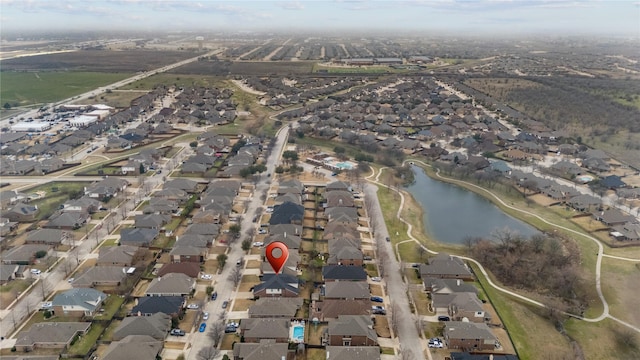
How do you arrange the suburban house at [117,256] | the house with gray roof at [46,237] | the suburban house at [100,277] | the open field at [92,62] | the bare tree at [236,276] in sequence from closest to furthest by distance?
the suburban house at [100,277], the bare tree at [236,276], the suburban house at [117,256], the house with gray roof at [46,237], the open field at [92,62]

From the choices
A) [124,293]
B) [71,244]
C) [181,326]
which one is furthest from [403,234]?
[71,244]

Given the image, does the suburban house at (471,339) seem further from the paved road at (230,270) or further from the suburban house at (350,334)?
the paved road at (230,270)

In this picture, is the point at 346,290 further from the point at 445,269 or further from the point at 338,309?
the point at 445,269

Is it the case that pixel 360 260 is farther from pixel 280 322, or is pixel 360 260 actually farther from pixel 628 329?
pixel 628 329

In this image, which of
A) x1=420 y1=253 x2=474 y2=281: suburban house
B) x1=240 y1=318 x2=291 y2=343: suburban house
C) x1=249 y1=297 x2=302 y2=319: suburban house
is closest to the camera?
x1=240 y1=318 x2=291 y2=343: suburban house

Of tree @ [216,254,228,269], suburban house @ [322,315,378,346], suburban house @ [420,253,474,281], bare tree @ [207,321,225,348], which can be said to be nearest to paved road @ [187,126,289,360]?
bare tree @ [207,321,225,348]

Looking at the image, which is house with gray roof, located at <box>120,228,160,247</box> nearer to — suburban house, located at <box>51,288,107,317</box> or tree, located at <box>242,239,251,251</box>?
suburban house, located at <box>51,288,107,317</box>

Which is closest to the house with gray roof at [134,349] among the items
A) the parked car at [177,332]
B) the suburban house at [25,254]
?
the parked car at [177,332]
